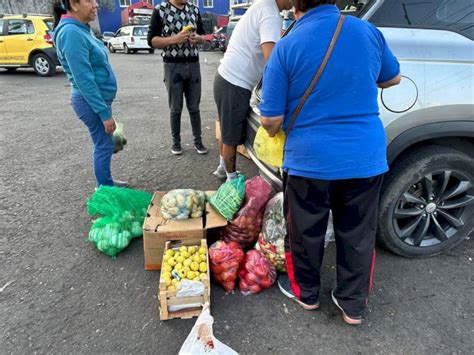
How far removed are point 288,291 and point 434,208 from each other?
127cm

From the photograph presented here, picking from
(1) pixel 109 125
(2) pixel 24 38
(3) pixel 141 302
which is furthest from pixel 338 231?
(2) pixel 24 38

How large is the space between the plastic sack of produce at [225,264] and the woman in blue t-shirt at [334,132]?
20.2 inches

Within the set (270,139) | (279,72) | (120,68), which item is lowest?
(120,68)

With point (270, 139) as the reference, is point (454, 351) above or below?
below

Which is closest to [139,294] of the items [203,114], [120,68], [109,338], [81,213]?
[109,338]

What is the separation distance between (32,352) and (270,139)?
6.14 ft

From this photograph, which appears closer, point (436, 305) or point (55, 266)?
point (436, 305)

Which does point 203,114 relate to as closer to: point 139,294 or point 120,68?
point 139,294

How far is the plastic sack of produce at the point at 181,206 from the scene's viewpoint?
278 cm

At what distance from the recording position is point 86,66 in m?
2.88

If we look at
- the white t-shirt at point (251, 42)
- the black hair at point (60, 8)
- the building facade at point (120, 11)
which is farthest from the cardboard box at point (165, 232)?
the building facade at point (120, 11)

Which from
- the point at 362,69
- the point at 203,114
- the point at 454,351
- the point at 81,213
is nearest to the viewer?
the point at 362,69

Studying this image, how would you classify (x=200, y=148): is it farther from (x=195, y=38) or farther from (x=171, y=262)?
(x=171, y=262)

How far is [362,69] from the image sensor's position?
5.67ft
